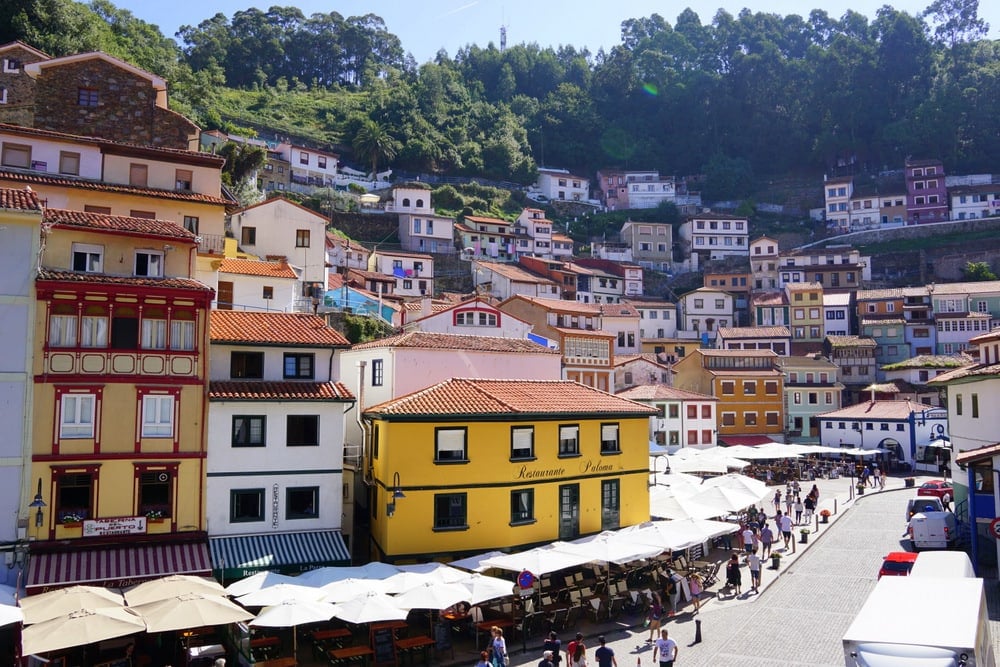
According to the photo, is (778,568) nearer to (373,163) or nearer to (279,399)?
(279,399)

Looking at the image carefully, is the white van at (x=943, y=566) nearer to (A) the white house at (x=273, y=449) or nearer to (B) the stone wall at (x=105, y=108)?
(A) the white house at (x=273, y=449)

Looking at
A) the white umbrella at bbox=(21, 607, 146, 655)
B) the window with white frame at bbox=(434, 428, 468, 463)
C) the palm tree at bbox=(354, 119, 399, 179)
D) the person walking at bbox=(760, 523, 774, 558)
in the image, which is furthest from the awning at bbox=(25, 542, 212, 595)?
the palm tree at bbox=(354, 119, 399, 179)

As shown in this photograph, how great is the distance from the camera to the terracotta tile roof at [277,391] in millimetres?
24453

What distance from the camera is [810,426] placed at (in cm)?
6969

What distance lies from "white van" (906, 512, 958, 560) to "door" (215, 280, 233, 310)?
30.5m

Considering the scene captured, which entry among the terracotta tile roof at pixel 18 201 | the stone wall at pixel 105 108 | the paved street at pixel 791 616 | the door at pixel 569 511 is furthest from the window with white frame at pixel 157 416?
the stone wall at pixel 105 108

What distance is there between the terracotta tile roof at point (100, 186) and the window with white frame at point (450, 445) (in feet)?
52.5

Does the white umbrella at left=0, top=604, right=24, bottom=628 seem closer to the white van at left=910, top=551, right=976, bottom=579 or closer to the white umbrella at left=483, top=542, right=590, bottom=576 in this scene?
the white umbrella at left=483, top=542, right=590, bottom=576

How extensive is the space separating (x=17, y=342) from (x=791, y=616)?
2312cm

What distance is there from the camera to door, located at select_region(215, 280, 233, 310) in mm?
37812

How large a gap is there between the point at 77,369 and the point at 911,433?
185 feet

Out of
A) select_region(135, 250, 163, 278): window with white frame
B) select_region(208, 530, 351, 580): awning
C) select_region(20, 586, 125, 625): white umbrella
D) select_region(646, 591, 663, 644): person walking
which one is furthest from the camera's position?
select_region(135, 250, 163, 278): window with white frame

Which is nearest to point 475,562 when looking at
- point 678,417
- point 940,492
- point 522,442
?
point 522,442

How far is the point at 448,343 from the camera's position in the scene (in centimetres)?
3375
